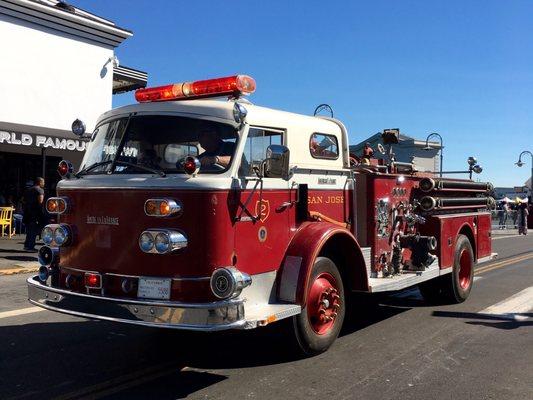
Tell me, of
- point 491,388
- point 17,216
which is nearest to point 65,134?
point 17,216

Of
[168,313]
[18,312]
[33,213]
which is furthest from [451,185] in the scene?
[33,213]

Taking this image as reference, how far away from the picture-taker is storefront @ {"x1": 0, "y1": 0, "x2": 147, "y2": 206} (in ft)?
55.8

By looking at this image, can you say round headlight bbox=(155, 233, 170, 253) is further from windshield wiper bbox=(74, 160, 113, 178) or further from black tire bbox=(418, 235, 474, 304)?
black tire bbox=(418, 235, 474, 304)

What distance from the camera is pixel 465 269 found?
8.88m

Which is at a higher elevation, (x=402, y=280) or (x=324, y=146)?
(x=324, y=146)

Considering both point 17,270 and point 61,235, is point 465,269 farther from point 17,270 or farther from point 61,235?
point 17,270

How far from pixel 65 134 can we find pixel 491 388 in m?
16.0

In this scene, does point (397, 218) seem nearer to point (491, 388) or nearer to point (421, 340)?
point (421, 340)

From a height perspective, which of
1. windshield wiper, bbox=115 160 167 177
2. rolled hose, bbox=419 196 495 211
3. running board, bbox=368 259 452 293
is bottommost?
running board, bbox=368 259 452 293

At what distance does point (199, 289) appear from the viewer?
451cm

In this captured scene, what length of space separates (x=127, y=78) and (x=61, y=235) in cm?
1940

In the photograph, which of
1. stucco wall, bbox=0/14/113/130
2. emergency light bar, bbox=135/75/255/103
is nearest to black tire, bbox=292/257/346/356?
emergency light bar, bbox=135/75/255/103

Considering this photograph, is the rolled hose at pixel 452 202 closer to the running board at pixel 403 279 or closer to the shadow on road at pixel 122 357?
the running board at pixel 403 279

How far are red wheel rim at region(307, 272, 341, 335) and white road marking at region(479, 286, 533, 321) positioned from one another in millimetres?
3164
